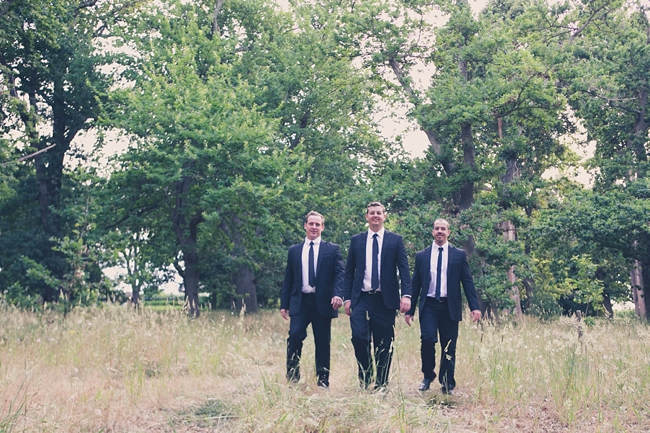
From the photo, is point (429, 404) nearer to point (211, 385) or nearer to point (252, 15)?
point (211, 385)

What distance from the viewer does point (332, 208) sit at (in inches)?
978

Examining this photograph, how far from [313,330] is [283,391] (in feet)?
4.24

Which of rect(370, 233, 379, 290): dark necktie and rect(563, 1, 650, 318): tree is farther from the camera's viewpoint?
rect(563, 1, 650, 318): tree

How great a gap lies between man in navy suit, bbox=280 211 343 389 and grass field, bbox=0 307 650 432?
0.31 m

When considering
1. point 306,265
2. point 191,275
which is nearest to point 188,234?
point 191,275

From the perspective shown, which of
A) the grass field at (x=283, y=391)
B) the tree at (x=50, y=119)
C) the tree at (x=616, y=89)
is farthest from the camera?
the tree at (x=50, y=119)

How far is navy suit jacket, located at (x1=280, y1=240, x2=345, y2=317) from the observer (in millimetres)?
6844

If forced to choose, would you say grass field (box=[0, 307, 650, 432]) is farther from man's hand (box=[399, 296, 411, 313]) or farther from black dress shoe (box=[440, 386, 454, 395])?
man's hand (box=[399, 296, 411, 313])

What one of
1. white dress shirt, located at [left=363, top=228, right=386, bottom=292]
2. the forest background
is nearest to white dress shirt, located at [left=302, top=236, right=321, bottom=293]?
white dress shirt, located at [left=363, top=228, right=386, bottom=292]

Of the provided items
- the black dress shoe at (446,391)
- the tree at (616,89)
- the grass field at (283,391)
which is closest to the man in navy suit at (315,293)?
the grass field at (283,391)

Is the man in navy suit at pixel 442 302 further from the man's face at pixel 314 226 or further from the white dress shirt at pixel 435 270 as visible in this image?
the man's face at pixel 314 226

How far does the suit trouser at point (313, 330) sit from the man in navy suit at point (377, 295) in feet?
1.34

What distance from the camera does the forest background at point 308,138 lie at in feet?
53.2

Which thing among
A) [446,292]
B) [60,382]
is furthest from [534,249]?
[60,382]
